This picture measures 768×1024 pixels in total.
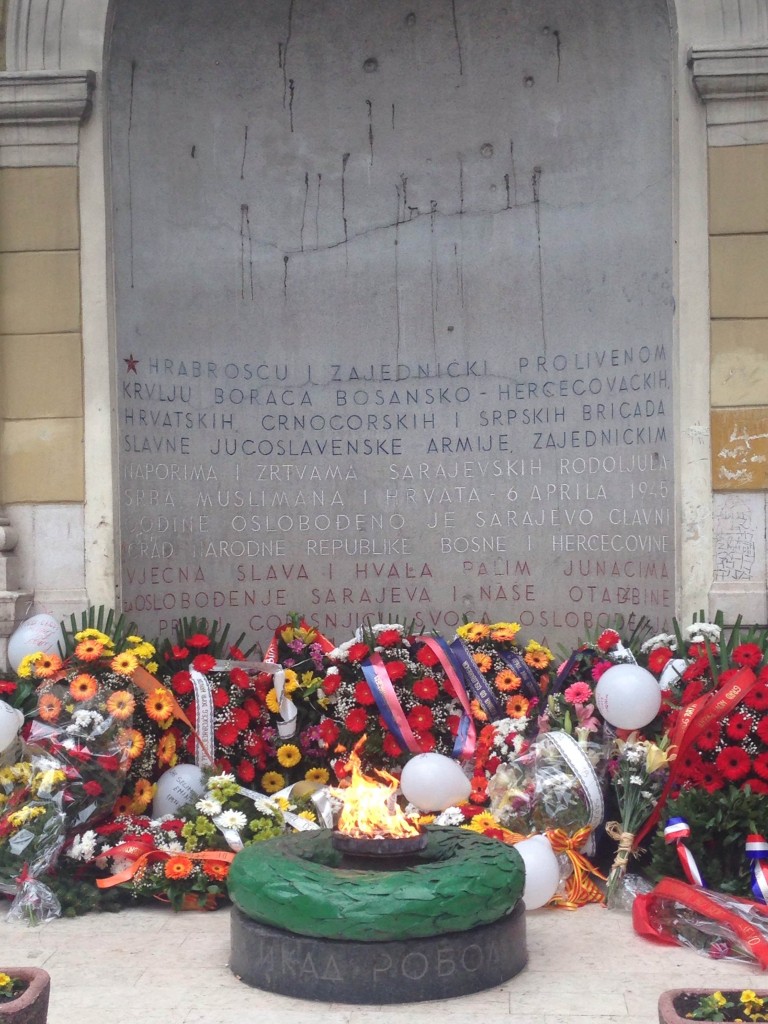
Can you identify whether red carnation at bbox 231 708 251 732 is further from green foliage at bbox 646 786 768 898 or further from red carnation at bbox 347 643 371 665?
green foliage at bbox 646 786 768 898

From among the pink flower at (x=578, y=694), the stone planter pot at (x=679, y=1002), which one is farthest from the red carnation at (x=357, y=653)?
the stone planter pot at (x=679, y=1002)

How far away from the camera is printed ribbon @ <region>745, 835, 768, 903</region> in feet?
18.6

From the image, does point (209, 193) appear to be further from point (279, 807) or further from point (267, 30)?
point (279, 807)

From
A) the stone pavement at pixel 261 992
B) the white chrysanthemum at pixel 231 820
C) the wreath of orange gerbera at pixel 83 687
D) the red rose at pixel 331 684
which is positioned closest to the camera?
the stone pavement at pixel 261 992

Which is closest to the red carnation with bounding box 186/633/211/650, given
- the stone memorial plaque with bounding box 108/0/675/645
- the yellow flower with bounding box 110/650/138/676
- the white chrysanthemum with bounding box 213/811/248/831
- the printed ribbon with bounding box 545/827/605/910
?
the yellow flower with bounding box 110/650/138/676

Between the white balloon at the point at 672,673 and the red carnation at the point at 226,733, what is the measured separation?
7.70ft

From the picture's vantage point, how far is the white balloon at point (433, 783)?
6.44 m

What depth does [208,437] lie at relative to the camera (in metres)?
8.78

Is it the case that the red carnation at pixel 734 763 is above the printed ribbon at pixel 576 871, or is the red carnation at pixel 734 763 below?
above

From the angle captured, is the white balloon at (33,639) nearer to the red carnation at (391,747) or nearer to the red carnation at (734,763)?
the red carnation at (391,747)

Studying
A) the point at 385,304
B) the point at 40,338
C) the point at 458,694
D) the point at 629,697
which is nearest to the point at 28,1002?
the point at 629,697

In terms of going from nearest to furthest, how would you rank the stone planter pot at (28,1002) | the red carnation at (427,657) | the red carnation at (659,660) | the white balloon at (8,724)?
the stone planter pot at (28,1002)
the white balloon at (8,724)
the red carnation at (659,660)
the red carnation at (427,657)

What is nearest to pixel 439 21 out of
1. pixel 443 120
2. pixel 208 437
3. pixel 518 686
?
pixel 443 120

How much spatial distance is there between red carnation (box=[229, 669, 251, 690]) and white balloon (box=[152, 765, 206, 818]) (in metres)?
0.59
